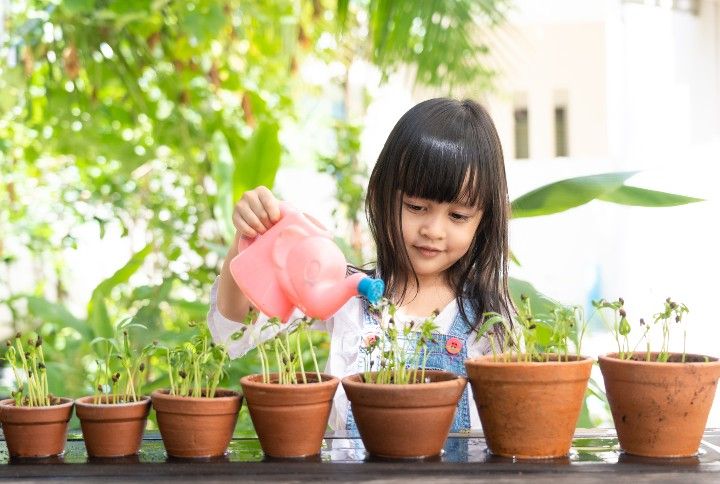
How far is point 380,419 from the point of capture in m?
0.99

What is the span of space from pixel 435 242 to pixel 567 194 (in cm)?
22

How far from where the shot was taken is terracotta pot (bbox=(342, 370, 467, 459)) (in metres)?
0.98

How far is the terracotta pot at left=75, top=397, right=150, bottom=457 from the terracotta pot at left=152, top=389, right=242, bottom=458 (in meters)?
0.03

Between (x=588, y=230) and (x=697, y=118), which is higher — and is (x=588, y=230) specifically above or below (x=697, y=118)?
below

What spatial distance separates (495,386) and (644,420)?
17 cm

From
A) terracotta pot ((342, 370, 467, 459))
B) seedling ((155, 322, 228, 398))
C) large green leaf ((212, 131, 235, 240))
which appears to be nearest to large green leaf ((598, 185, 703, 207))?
terracotta pot ((342, 370, 467, 459))

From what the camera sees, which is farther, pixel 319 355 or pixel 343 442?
pixel 319 355

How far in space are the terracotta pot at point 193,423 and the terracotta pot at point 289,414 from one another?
4 cm

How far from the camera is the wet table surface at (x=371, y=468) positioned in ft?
3.07

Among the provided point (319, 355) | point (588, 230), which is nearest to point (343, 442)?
point (319, 355)

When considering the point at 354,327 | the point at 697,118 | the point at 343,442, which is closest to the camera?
the point at 343,442

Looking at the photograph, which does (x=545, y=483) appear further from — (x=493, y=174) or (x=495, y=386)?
(x=493, y=174)

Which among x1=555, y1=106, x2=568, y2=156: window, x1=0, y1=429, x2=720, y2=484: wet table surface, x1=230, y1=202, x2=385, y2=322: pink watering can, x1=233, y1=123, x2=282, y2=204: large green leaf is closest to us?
x1=0, y1=429, x2=720, y2=484: wet table surface

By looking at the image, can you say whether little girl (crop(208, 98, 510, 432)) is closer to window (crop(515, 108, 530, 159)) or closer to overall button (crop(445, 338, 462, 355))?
overall button (crop(445, 338, 462, 355))
